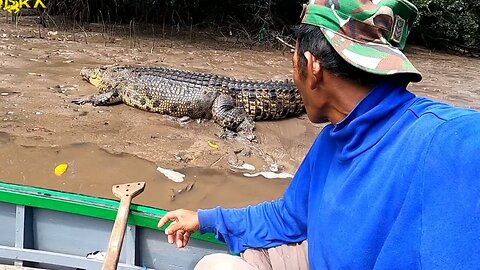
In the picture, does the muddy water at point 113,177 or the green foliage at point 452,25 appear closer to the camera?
the muddy water at point 113,177

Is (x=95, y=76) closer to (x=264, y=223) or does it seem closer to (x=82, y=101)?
(x=82, y=101)

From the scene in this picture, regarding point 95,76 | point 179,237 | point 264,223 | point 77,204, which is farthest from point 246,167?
point 95,76

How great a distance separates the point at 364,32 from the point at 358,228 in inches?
19.4

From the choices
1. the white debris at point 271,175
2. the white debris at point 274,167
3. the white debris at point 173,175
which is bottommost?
the white debris at point 173,175

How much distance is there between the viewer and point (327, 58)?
1.35m

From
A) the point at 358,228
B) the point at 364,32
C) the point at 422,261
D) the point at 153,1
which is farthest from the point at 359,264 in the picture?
the point at 153,1

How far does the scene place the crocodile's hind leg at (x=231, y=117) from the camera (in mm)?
5480

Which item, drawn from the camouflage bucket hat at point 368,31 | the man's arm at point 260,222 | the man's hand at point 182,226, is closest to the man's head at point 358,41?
the camouflage bucket hat at point 368,31

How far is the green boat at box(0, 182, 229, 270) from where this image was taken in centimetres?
243

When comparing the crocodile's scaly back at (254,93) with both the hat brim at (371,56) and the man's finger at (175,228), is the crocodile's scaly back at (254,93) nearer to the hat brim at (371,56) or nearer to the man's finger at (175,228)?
the man's finger at (175,228)

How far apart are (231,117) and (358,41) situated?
419 centimetres

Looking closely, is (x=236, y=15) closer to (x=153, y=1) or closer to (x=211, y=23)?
(x=211, y=23)

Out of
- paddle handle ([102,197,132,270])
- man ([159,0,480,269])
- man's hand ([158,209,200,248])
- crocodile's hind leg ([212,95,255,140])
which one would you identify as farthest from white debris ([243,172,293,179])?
man ([159,0,480,269])

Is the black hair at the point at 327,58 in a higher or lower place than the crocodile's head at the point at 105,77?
higher
